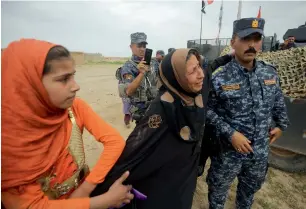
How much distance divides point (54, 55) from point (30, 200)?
59 cm

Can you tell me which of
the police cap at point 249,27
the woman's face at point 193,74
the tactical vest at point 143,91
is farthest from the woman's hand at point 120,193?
the tactical vest at point 143,91

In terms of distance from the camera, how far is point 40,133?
0.92 m

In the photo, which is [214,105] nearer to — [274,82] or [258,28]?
→ [274,82]

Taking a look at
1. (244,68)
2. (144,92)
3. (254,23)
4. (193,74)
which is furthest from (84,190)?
(144,92)

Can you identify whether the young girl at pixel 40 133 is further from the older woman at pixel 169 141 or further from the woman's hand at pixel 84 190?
the older woman at pixel 169 141

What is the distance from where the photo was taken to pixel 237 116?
1812mm

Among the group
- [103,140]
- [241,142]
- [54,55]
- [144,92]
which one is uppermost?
[54,55]

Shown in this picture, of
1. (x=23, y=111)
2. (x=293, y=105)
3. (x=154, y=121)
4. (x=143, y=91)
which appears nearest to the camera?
(x=23, y=111)

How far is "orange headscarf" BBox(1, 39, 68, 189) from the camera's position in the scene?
84 centimetres

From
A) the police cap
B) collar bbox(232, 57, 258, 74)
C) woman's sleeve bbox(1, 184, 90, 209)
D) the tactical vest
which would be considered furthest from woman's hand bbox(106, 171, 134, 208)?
the tactical vest

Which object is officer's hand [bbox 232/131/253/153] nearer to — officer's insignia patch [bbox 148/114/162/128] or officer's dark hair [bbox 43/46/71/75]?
officer's insignia patch [bbox 148/114/162/128]

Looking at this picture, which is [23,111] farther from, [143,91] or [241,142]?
[143,91]

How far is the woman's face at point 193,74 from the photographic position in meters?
1.34

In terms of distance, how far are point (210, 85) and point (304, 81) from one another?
1.43 metres
